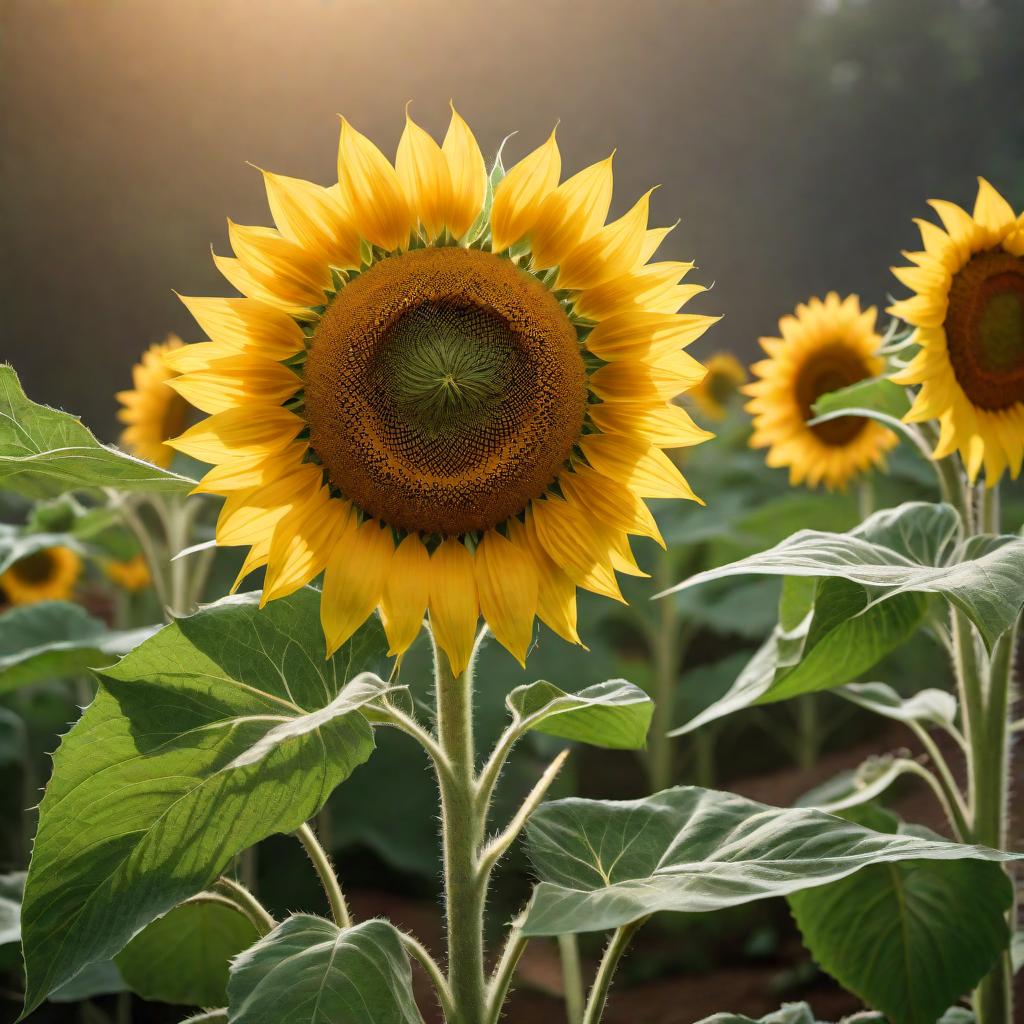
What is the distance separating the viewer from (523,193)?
62cm

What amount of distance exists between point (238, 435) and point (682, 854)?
332 millimetres

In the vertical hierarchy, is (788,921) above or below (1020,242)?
below

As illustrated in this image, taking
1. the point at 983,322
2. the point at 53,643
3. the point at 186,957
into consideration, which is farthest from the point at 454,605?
the point at 53,643

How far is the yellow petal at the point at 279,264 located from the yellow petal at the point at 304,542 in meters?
0.11

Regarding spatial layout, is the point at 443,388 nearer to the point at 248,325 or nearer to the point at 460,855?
the point at 248,325

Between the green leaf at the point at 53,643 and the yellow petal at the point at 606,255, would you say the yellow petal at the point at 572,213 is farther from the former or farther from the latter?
the green leaf at the point at 53,643

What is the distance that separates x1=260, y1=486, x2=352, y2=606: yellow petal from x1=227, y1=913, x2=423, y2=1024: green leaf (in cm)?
17

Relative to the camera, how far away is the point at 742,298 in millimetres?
6098

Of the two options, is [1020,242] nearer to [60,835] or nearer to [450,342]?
[450,342]

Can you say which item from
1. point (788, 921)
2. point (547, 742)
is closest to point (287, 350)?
point (547, 742)

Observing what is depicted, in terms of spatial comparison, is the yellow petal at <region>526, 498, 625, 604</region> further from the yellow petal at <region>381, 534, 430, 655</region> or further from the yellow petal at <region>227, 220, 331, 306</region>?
the yellow petal at <region>227, 220, 331, 306</region>

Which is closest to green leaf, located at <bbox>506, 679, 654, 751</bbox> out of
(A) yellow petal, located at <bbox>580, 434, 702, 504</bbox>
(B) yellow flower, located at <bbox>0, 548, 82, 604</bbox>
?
(A) yellow petal, located at <bbox>580, 434, 702, 504</bbox>

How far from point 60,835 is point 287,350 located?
0.27 m

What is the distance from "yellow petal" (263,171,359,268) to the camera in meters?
0.61
